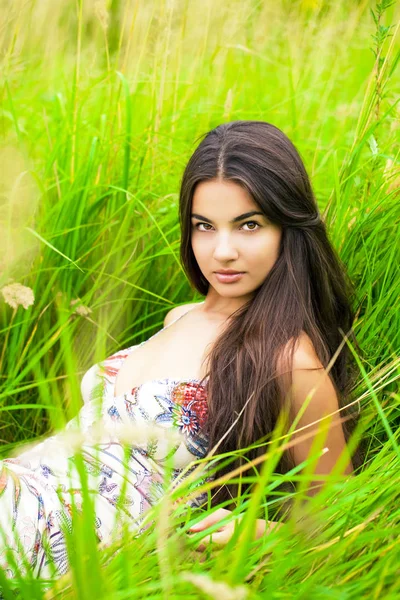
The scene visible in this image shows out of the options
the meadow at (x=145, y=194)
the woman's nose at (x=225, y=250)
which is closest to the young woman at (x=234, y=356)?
the woman's nose at (x=225, y=250)

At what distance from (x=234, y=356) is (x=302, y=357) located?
0.14 metres

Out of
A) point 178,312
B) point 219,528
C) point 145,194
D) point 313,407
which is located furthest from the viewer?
point 145,194

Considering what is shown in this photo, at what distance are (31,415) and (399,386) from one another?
3.29ft

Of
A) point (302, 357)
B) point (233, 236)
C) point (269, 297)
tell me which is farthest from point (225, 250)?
point (302, 357)

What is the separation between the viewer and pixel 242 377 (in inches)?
61.0

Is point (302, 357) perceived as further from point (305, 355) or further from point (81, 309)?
point (81, 309)

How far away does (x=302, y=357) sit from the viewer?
5.02 feet

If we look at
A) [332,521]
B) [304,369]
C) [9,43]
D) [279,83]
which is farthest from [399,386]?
[279,83]

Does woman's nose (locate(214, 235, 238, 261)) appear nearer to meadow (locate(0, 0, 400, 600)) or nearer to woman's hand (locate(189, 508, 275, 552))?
meadow (locate(0, 0, 400, 600))

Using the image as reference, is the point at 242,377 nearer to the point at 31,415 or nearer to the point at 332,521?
the point at 332,521

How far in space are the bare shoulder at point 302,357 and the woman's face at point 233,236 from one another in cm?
16

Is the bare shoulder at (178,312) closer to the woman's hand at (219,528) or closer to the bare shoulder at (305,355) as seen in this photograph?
the bare shoulder at (305,355)

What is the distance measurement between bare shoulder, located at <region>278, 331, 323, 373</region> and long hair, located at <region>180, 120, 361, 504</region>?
1cm

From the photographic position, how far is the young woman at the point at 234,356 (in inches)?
59.5
